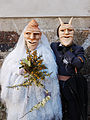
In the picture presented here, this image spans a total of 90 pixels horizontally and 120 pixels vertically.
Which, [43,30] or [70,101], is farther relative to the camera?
[43,30]

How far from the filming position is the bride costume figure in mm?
2049

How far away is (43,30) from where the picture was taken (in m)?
3.00

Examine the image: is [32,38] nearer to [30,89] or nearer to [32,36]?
[32,36]

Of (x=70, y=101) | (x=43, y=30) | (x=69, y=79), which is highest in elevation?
(x=43, y=30)

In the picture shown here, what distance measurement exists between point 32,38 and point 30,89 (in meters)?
0.60

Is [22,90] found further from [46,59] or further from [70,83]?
[70,83]

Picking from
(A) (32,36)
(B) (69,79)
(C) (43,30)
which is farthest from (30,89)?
(C) (43,30)

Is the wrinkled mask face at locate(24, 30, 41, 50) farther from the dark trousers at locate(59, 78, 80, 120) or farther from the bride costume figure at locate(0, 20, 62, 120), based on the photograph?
the dark trousers at locate(59, 78, 80, 120)

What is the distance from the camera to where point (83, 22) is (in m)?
3.03
